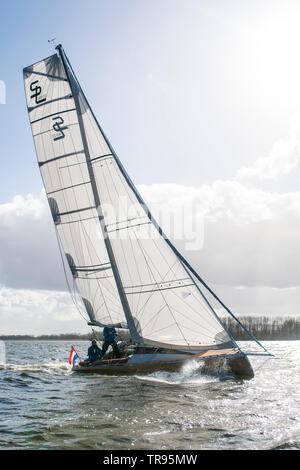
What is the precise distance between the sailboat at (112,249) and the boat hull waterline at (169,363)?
0.04 metres

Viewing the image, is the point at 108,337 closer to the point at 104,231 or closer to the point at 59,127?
the point at 104,231

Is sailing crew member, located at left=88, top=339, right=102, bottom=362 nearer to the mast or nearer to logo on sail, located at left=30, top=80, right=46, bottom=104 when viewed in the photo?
the mast

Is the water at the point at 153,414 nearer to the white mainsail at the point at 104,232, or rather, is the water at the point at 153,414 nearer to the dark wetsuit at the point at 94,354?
the white mainsail at the point at 104,232

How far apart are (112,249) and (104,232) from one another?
1.01 m

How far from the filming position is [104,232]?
73.8ft

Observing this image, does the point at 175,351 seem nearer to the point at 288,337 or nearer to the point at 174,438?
the point at 174,438

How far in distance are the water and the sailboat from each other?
1.41 m

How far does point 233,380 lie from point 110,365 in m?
6.10

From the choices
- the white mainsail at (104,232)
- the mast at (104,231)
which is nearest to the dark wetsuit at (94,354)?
the white mainsail at (104,232)

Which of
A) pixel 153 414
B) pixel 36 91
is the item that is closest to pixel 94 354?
pixel 153 414

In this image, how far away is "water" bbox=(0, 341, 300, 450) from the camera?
8.98m

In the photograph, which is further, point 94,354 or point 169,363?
point 94,354

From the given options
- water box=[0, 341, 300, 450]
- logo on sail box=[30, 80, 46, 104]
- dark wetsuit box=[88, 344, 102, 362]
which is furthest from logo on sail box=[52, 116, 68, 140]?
water box=[0, 341, 300, 450]
